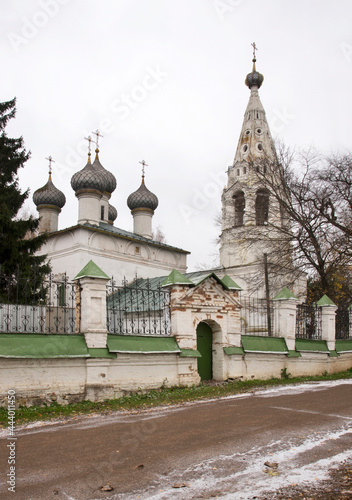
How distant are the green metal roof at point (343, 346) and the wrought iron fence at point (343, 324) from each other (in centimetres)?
25

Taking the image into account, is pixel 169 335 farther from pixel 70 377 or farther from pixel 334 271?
pixel 334 271

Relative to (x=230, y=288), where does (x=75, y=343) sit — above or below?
below

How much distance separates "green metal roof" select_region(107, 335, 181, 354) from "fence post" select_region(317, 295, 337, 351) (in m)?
5.65

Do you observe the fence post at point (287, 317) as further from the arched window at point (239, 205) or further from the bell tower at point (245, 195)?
the arched window at point (239, 205)

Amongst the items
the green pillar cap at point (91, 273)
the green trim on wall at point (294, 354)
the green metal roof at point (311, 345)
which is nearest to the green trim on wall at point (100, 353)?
the green pillar cap at point (91, 273)

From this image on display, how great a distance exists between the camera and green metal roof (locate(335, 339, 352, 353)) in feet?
47.5

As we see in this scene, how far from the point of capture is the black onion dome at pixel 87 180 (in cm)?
2280

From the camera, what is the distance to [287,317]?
12.8 meters

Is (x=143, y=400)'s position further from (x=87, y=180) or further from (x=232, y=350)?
(x=87, y=180)

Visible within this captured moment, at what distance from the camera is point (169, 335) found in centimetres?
1048

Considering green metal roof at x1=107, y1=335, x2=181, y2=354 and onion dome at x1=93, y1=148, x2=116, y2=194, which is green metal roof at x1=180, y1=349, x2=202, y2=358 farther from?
onion dome at x1=93, y1=148, x2=116, y2=194

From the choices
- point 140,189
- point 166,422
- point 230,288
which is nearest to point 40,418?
point 166,422

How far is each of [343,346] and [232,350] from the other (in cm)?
528

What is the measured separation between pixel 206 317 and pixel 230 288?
1.00m
